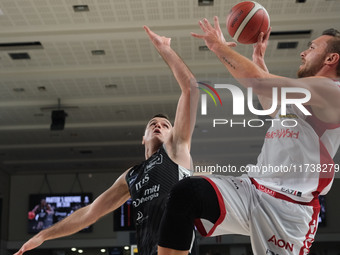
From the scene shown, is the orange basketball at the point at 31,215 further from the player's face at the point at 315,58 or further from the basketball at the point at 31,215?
the player's face at the point at 315,58

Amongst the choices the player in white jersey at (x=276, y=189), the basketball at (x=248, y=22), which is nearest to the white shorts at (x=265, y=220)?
the player in white jersey at (x=276, y=189)

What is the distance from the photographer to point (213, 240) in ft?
50.1

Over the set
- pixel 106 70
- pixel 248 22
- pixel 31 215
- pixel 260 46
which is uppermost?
pixel 106 70

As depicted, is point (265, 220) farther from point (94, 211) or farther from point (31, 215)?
point (31, 215)

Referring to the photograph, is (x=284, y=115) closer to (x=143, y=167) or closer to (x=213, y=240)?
(x=143, y=167)

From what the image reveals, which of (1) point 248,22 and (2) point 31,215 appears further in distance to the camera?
(2) point 31,215

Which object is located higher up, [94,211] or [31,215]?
[31,215]

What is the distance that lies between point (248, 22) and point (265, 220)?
1.47 metres

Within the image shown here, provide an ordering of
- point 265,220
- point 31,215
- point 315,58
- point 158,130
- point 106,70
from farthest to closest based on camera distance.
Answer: point 31,215 → point 106,70 → point 158,130 → point 315,58 → point 265,220

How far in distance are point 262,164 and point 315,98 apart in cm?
42

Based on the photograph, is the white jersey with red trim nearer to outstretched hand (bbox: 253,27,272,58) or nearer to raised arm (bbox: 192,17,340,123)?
raised arm (bbox: 192,17,340,123)

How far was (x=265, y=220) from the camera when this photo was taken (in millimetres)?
2402

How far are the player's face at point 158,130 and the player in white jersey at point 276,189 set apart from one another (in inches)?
49.5

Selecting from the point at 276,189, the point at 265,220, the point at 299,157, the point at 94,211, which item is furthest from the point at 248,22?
the point at 94,211
